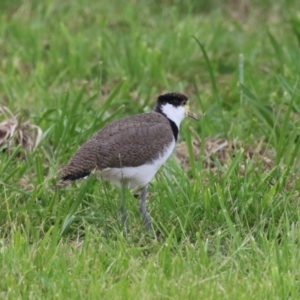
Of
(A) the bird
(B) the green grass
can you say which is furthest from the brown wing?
(B) the green grass

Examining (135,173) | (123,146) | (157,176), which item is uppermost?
(123,146)

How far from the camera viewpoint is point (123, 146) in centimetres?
482

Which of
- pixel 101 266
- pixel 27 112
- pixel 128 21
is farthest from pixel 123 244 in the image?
pixel 128 21

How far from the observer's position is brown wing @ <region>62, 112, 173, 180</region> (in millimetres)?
4711

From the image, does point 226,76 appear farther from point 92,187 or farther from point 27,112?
point 92,187

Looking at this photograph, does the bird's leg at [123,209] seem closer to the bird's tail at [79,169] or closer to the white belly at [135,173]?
the white belly at [135,173]

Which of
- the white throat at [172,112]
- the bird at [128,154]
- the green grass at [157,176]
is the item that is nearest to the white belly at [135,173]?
the bird at [128,154]

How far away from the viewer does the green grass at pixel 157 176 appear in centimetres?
411

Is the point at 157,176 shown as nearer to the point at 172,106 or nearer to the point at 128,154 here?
the point at 172,106

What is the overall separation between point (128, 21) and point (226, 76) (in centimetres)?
136

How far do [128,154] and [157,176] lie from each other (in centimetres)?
62

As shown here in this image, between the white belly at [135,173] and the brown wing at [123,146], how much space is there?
0.03m

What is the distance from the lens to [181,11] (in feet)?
29.9

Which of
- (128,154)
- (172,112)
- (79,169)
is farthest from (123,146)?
(172,112)
